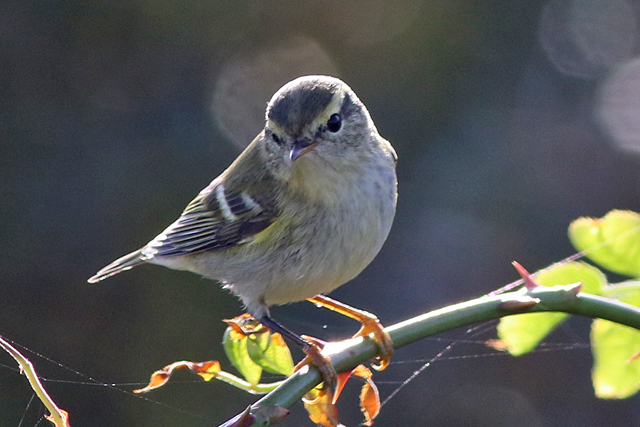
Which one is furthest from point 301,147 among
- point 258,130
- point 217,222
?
point 258,130

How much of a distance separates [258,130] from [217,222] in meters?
1.64

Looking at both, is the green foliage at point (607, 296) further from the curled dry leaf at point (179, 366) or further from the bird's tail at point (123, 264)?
the bird's tail at point (123, 264)

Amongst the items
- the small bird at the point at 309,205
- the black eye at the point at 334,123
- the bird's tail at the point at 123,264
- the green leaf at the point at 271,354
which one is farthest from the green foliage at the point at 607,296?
the bird's tail at the point at 123,264

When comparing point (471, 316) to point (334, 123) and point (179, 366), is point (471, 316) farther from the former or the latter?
point (334, 123)

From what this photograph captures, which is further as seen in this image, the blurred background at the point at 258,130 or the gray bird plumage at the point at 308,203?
the blurred background at the point at 258,130

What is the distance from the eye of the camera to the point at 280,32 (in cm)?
366

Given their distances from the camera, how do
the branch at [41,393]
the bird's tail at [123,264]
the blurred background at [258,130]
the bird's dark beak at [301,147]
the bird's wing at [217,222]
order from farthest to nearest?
the blurred background at [258,130], the bird's tail at [123,264], the bird's wing at [217,222], the bird's dark beak at [301,147], the branch at [41,393]

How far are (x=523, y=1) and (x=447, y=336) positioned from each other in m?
1.97

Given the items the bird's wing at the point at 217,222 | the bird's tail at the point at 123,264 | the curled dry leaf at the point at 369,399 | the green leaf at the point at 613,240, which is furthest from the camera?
the bird's tail at the point at 123,264

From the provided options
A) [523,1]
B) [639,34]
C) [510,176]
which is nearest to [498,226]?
[510,176]

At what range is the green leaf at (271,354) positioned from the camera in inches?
39.2

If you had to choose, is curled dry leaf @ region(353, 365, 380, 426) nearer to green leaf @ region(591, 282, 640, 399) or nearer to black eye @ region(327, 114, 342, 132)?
green leaf @ region(591, 282, 640, 399)

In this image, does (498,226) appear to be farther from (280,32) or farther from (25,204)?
(25,204)

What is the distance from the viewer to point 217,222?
5.96ft
